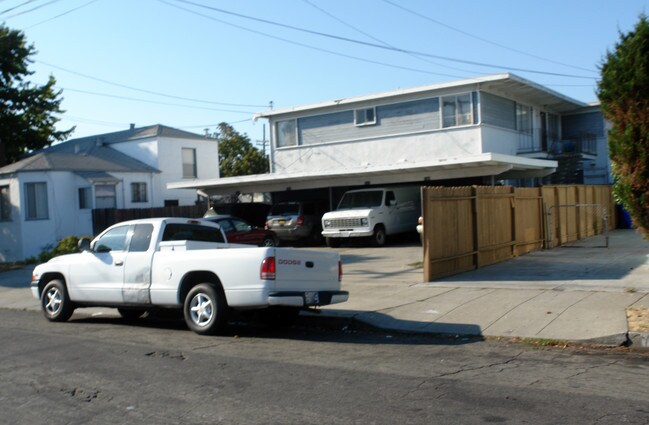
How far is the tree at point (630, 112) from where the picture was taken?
888 cm

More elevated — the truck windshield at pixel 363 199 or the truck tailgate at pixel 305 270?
the truck windshield at pixel 363 199

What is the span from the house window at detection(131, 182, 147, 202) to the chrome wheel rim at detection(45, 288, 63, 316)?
22280 millimetres

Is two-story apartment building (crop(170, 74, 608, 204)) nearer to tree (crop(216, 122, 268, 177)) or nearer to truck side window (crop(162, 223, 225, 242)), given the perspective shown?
truck side window (crop(162, 223, 225, 242))

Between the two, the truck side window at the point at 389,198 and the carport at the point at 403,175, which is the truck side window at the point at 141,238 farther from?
the truck side window at the point at 389,198

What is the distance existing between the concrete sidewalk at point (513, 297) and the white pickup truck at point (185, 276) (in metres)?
1.54

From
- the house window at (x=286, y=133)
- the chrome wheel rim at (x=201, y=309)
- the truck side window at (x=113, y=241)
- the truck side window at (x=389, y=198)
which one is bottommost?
the chrome wheel rim at (x=201, y=309)

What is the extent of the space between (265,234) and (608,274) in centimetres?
1238

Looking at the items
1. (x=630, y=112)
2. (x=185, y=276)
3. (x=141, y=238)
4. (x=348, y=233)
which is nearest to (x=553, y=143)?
(x=348, y=233)

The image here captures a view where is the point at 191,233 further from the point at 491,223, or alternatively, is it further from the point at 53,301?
the point at 491,223

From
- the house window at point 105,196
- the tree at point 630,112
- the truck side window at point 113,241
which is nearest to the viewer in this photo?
the tree at point 630,112

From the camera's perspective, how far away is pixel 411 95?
25.3 m

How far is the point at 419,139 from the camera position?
25.3 m

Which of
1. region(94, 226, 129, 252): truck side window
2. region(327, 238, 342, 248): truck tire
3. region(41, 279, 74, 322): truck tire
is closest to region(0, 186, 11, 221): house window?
region(327, 238, 342, 248): truck tire

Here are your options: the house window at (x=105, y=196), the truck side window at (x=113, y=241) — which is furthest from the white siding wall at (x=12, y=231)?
the truck side window at (x=113, y=241)
